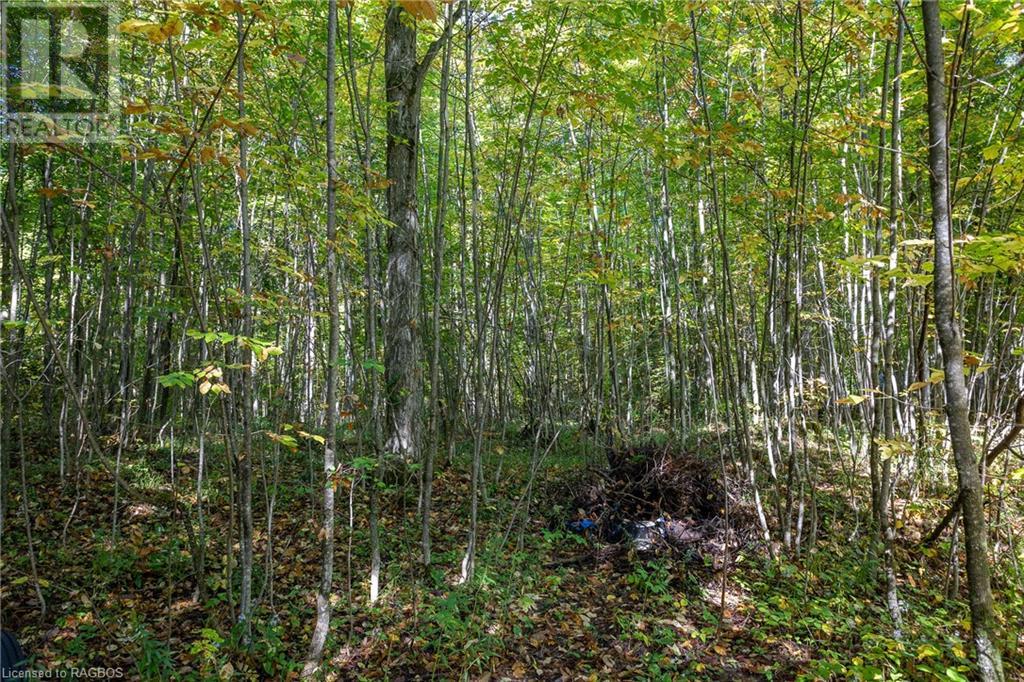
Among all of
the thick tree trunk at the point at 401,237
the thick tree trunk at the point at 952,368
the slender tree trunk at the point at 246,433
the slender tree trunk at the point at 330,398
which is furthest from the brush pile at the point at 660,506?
the slender tree trunk at the point at 246,433

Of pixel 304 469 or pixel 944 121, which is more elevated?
pixel 944 121

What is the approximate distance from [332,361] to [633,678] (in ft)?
8.27

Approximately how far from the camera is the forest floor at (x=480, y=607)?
294cm

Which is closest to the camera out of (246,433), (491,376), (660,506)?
(246,433)

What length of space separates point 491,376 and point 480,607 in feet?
5.33

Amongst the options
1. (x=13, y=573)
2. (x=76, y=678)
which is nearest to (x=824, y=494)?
(x=76, y=678)

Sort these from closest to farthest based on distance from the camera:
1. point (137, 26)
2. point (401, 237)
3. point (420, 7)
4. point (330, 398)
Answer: point (420, 7)
point (137, 26)
point (330, 398)
point (401, 237)

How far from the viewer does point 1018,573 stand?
3.38 m

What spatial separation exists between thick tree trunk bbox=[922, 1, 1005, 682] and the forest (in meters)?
0.01

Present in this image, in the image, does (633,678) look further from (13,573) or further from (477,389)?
(13,573)

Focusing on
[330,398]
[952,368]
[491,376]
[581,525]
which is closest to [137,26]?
A: [330,398]

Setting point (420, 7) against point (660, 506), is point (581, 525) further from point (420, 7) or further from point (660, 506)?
point (420, 7)

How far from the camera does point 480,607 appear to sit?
11.8 feet

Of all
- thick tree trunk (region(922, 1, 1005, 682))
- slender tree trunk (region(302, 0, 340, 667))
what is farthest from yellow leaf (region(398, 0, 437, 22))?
thick tree trunk (region(922, 1, 1005, 682))
